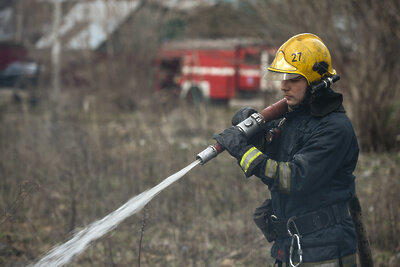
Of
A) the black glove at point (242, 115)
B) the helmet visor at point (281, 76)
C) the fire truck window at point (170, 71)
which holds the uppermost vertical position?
the helmet visor at point (281, 76)

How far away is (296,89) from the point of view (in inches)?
104

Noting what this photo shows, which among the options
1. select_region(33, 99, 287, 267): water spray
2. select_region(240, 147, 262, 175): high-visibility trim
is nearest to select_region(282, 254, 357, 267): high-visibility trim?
select_region(240, 147, 262, 175): high-visibility trim

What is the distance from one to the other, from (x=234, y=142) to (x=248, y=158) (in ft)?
0.40

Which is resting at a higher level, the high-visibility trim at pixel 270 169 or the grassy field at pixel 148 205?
the high-visibility trim at pixel 270 169

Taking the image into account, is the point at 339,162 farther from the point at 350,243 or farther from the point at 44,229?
the point at 44,229

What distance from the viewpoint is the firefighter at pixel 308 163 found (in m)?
2.46

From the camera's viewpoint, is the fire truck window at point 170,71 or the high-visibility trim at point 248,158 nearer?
the high-visibility trim at point 248,158

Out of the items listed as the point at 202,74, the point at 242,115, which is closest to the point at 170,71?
the point at 202,74

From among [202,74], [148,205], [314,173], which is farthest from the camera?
[202,74]

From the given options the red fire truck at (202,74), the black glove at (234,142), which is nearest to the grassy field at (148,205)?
the black glove at (234,142)

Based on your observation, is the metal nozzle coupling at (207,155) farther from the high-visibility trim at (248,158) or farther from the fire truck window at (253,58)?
the fire truck window at (253,58)

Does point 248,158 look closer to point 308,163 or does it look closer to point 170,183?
point 308,163

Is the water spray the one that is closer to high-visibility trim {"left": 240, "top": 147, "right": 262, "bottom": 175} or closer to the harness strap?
high-visibility trim {"left": 240, "top": 147, "right": 262, "bottom": 175}

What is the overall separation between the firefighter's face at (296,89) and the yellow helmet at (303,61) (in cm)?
3
